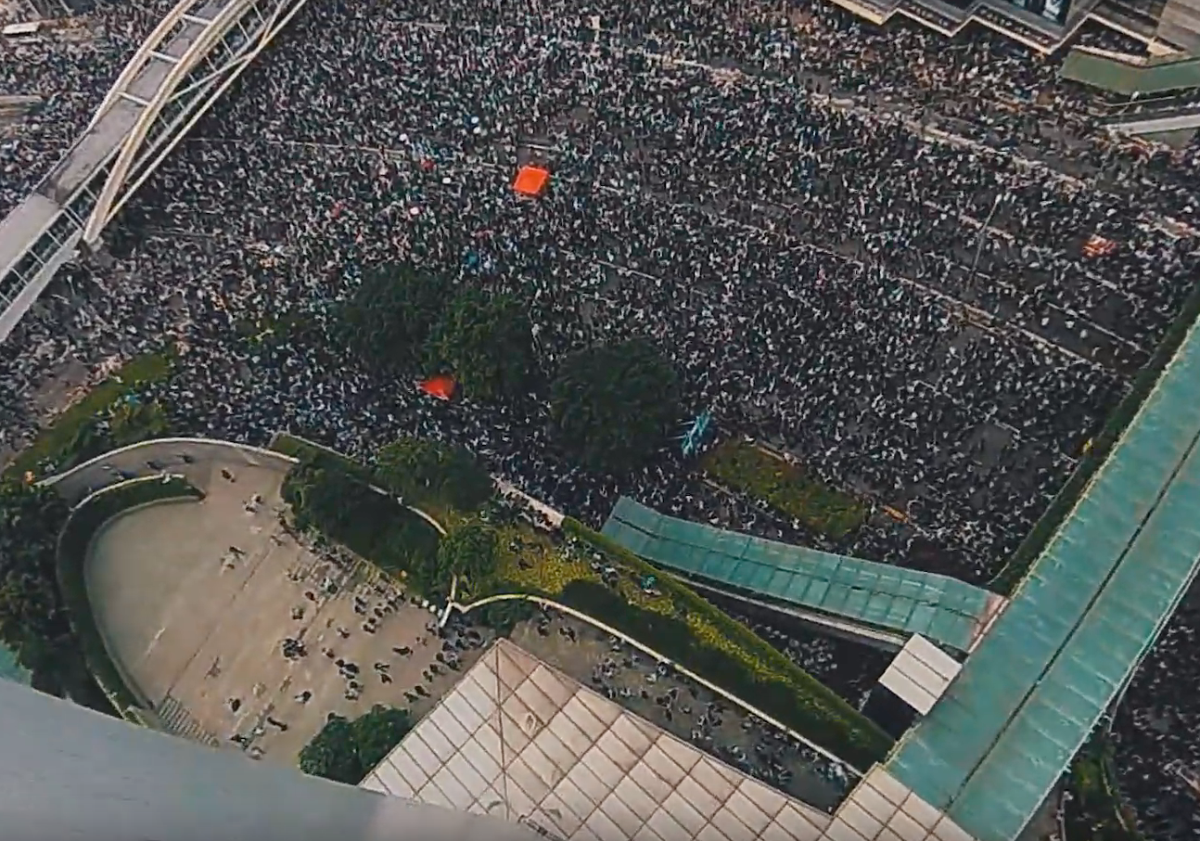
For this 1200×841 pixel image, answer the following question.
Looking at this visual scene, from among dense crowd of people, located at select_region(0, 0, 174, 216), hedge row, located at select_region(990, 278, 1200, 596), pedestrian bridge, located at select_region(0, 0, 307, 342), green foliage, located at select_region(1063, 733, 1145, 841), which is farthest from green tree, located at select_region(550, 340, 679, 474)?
dense crowd of people, located at select_region(0, 0, 174, 216)

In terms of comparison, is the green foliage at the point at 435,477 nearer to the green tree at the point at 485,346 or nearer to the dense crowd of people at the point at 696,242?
the dense crowd of people at the point at 696,242

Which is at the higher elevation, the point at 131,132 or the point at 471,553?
the point at 131,132

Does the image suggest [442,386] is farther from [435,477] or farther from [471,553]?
[471,553]

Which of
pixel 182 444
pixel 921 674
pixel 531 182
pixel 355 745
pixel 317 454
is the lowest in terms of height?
pixel 355 745

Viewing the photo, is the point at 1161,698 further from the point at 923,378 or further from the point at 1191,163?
the point at 1191,163

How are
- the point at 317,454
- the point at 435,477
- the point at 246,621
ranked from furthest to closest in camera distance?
the point at 317,454
the point at 246,621
the point at 435,477

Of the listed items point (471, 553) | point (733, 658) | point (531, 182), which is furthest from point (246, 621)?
point (531, 182)

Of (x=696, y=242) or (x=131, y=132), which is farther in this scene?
(x=131, y=132)
